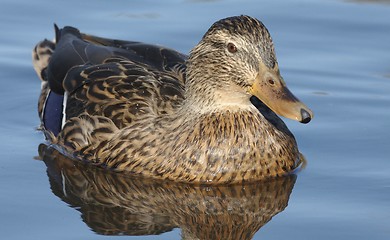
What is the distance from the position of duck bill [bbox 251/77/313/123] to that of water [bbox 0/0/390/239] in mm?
688

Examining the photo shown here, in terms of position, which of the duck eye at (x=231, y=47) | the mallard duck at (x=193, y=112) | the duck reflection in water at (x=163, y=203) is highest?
the duck eye at (x=231, y=47)

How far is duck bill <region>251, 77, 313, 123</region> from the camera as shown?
31.0 ft

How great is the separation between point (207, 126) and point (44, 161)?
1521mm

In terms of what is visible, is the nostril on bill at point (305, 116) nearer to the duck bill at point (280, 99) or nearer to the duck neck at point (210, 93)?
the duck bill at point (280, 99)

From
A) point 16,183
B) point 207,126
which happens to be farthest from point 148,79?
point 16,183

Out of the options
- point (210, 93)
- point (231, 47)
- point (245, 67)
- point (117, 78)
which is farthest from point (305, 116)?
point (117, 78)

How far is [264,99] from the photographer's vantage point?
9.59 meters

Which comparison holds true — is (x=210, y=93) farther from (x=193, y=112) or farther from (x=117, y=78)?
(x=117, y=78)

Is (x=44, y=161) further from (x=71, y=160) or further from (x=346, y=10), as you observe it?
(x=346, y=10)

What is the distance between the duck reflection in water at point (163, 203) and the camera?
29.2 feet

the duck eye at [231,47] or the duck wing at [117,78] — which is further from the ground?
the duck eye at [231,47]

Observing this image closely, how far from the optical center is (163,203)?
949cm

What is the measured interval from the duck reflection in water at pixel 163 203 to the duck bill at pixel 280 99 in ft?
2.32

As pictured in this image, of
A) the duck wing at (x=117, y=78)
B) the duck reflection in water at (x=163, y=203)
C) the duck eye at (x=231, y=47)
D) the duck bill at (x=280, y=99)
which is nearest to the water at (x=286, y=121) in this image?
the duck reflection in water at (x=163, y=203)
